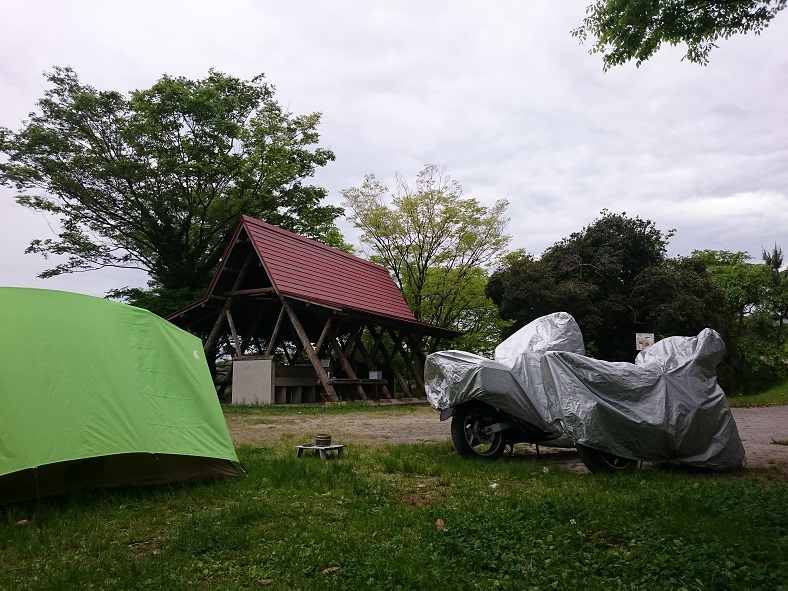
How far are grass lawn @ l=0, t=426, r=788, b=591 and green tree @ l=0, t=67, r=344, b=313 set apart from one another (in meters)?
20.6

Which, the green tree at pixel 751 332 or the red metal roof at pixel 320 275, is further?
the green tree at pixel 751 332

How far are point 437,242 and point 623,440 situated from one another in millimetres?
23039

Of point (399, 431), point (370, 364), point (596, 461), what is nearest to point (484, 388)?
point (596, 461)

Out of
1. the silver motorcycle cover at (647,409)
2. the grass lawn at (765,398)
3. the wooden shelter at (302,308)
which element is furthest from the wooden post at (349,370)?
the silver motorcycle cover at (647,409)

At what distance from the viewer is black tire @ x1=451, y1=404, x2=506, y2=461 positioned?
7195 millimetres

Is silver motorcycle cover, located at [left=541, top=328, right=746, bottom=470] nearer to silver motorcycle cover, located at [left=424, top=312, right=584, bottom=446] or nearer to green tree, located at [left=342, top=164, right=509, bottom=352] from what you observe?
silver motorcycle cover, located at [left=424, top=312, right=584, bottom=446]

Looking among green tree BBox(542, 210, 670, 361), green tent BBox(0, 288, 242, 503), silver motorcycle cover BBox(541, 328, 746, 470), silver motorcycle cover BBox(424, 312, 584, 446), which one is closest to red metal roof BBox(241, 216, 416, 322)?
green tree BBox(542, 210, 670, 361)

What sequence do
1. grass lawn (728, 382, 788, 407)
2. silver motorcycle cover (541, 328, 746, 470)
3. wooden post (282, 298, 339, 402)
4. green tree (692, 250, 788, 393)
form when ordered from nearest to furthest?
silver motorcycle cover (541, 328, 746, 470) → wooden post (282, 298, 339, 402) → grass lawn (728, 382, 788, 407) → green tree (692, 250, 788, 393)

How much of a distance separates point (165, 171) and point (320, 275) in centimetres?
874

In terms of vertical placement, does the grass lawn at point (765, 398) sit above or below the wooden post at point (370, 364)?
below

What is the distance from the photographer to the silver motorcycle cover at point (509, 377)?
6906 millimetres

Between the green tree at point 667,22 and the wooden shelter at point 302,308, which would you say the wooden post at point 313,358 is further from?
the green tree at point 667,22

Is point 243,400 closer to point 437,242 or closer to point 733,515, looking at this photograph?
point 437,242

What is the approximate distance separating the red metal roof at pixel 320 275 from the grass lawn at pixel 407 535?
12227 mm
